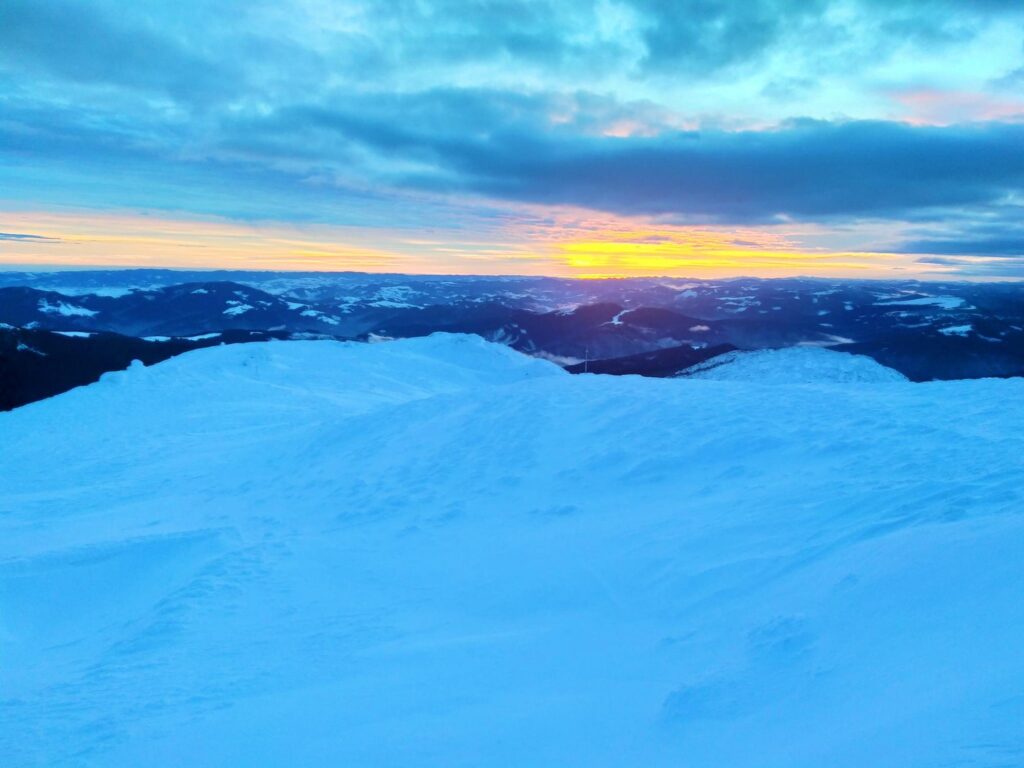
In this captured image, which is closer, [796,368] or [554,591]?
[554,591]

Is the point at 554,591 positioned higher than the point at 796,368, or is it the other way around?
the point at 796,368

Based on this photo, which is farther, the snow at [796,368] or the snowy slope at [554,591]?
the snow at [796,368]

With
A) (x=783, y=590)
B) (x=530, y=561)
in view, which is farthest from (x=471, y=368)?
(x=783, y=590)

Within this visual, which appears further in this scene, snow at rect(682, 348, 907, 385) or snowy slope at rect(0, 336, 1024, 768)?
snow at rect(682, 348, 907, 385)

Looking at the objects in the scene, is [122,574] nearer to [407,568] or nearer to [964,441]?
[407,568]
